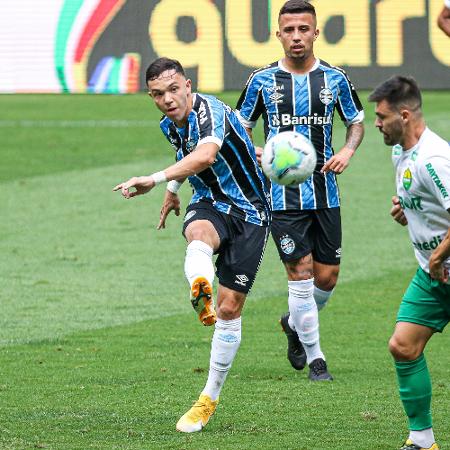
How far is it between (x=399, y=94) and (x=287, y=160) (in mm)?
1348

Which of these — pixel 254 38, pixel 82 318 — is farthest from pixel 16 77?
pixel 82 318

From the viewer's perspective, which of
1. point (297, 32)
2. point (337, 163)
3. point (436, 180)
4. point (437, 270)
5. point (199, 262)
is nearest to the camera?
point (436, 180)

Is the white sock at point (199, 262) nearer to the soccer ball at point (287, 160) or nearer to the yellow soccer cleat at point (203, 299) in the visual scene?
the yellow soccer cleat at point (203, 299)

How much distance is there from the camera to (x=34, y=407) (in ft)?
25.8

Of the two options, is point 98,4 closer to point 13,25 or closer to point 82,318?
point 13,25

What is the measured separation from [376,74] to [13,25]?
8788mm

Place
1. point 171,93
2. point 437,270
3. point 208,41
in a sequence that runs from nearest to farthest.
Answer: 1. point 437,270
2. point 171,93
3. point 208,41

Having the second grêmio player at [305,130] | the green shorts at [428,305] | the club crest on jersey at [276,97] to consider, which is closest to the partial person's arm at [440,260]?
the green shorts at [428,305]

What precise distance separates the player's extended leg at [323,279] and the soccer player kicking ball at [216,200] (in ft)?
5.15

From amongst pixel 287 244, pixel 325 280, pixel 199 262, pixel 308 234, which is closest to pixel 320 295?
pixel 325 280

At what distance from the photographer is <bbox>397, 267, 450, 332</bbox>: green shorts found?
656 cm

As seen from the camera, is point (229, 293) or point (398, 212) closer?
point (398, 212)

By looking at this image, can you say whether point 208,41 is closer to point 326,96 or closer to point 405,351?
point 326,96

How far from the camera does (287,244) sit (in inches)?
356
